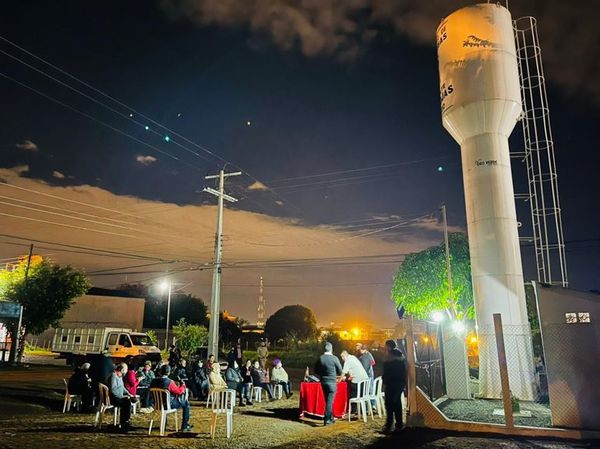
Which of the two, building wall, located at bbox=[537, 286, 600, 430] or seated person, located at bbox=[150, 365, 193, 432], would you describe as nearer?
building wall, located at bbox=[537, 286, 600, 430]

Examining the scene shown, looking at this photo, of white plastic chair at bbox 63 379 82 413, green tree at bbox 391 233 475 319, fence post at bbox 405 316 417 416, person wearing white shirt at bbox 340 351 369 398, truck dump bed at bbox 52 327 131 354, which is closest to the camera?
fence post at bbox 405 316 417 416

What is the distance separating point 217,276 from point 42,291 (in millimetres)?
15848

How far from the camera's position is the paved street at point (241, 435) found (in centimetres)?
888

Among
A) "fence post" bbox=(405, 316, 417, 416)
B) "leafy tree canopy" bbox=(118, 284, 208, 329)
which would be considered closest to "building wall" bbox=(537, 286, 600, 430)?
"fence post" bbox=(405, 316, 417, 416)

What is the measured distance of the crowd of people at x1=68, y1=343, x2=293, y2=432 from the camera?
10289mm

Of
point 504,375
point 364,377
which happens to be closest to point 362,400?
point 364,377

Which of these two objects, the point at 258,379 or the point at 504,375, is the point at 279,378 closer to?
the point at 258,379

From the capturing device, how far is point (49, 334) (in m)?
50.5

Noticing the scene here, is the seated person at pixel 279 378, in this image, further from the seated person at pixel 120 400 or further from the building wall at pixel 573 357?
the building wall at pixel 573 357

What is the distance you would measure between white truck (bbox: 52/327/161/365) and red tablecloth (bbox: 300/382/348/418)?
1601 cm

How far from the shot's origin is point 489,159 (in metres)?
17.1

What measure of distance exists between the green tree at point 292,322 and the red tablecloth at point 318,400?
164 feet

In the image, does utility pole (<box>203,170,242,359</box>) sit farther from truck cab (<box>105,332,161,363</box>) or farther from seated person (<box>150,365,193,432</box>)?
seated person (<box>150,365,193,432</box>)

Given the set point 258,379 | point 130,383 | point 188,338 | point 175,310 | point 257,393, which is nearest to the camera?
point 130,383
